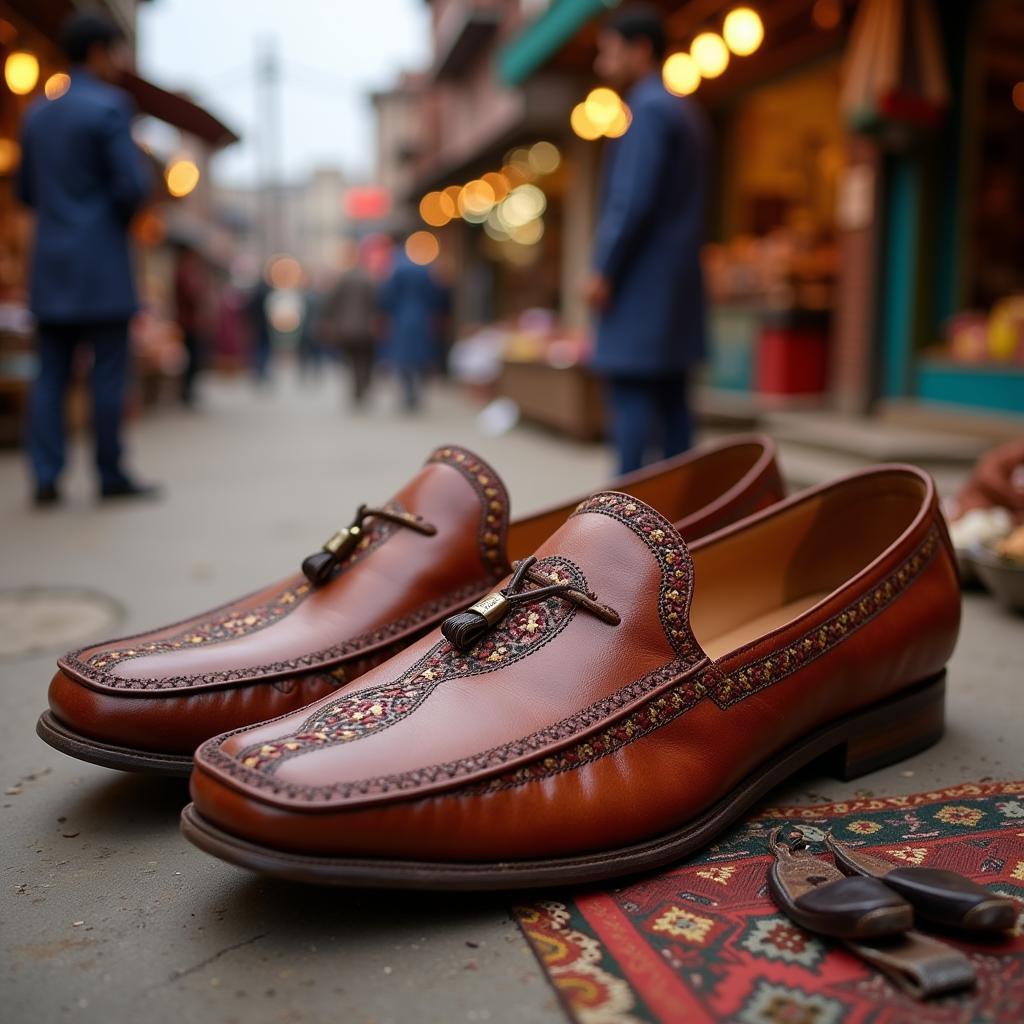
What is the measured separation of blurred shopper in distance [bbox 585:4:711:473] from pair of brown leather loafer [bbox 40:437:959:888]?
7.34 ft

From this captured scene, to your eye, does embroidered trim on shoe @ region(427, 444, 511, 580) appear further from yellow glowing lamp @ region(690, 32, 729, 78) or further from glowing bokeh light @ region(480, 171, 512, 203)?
glowing bokeh light @ region(480, 171, 512, 203)

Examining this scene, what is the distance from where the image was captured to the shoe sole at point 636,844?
1165mm

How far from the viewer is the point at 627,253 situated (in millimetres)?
4109

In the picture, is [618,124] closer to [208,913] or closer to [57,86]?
[57,86]

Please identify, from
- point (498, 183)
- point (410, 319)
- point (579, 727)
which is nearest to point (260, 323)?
point (498, 183)

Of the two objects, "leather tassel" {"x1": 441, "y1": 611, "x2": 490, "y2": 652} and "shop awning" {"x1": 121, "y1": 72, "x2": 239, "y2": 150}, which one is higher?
"shop awning" {"x1": 121, "y1": 72, "x2": 239, "y2": 150}

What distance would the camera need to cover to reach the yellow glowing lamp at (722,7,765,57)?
7.03 meters

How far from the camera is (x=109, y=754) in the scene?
1.46 m

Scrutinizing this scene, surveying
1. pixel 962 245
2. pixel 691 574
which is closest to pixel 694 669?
pixel 691 574

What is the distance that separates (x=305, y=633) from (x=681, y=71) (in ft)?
24.4

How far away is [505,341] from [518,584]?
9734 millimetres

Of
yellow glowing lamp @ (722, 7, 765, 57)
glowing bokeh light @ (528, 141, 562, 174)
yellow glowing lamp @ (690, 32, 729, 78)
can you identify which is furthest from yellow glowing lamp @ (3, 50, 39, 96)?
glowing bokeh light @ (528, 141, 562, 174)

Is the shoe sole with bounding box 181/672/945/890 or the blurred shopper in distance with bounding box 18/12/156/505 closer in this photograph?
the shoe sole with bounding box 181/672/945/890

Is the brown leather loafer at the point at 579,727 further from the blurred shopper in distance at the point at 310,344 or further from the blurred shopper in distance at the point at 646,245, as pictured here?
the blurred shopper in distance at the point at 310,344
